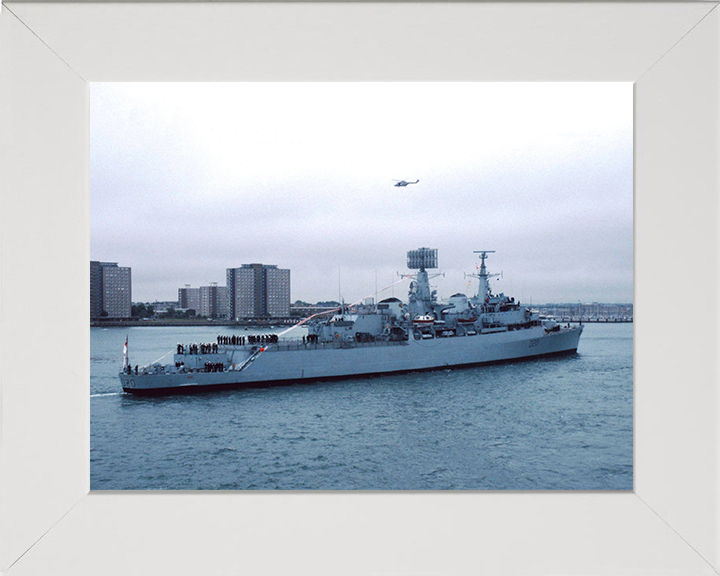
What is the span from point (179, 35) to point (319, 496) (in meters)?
1.77

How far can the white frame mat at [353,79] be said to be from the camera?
148 centimetres

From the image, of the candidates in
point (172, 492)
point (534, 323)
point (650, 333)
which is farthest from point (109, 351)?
point (650, 333)

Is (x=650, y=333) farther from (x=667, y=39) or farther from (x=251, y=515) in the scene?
(x=251, y=515)

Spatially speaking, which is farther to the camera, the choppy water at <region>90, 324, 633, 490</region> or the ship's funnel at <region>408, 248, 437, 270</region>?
the ship's funnel at <region>408, 248, 437, 270</region>

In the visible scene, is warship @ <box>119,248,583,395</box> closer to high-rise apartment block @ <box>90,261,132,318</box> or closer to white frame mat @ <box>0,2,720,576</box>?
high-rise apartment block @ <box>90,261,132,318</box>

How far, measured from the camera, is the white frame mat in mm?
1479

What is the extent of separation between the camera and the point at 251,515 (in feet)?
6.30

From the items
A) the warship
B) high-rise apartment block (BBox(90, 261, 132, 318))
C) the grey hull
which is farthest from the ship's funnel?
high-rise apartment block (BBox(90, 261, 132, 318))

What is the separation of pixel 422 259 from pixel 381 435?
7.28 meters

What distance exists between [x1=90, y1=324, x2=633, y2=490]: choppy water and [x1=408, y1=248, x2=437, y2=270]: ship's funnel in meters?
3.48

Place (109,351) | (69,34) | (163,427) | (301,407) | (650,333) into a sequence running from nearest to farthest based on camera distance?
(69,34)
(650,333)
(163,427)
(301,407)
(109,351)

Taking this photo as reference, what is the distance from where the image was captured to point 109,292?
15.2 meters

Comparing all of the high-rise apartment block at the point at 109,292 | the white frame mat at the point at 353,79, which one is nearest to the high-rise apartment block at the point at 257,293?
the high-rise apartment block at the point at 109,292

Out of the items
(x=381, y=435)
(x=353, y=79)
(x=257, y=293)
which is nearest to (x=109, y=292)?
(x=257, y=293)
